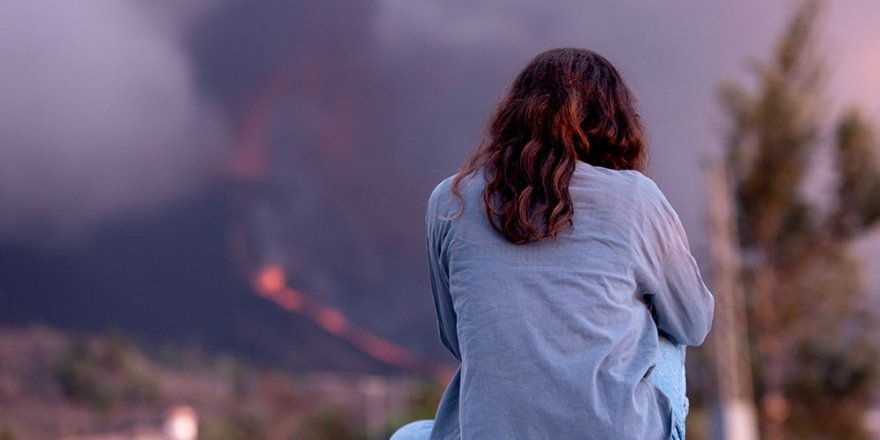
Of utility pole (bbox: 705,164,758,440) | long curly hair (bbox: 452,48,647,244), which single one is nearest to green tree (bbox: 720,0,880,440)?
utility pole (bbox: 705,164,758,440)

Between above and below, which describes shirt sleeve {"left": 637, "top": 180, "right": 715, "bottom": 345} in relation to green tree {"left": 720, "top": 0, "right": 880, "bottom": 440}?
above

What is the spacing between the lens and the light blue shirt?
1.30 m

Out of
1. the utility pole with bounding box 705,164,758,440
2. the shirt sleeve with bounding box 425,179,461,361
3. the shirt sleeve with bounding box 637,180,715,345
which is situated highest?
the shirt sleeve with bounding box 425,179,461,361

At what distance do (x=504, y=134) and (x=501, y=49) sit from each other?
16471 millimetres

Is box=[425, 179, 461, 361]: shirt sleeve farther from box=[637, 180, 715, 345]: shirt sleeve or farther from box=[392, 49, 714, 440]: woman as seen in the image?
box=[637, 180, 715, 345]: shirt sleeve

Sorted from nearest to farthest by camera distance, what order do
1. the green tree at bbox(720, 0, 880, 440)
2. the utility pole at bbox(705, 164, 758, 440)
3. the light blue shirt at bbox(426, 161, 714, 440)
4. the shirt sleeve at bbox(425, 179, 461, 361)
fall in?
the light blue shirt at bbox(426, 161, 714, 440)
the shirt sleeve at bbox(425, 179, 461, 361)
the utility pole at bbox(705, 164, 758, 440)
the green tree at bbox(720, 0, 880, 440)

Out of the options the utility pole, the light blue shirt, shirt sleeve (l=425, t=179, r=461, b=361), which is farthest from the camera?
the utility pole

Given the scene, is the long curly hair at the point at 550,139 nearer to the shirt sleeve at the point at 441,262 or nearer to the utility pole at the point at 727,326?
the shirt sleeve at the point at 441,262

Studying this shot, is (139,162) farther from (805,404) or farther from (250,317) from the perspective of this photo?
(805,404)

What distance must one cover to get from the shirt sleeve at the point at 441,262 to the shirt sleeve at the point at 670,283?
250mm

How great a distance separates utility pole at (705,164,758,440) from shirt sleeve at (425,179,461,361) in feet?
33.8

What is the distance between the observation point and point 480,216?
1.41 metres

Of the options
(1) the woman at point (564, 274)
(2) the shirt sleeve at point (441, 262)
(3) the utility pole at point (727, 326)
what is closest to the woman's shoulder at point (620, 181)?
(1) the woman at point (564, 274)

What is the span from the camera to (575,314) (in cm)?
A: 133
